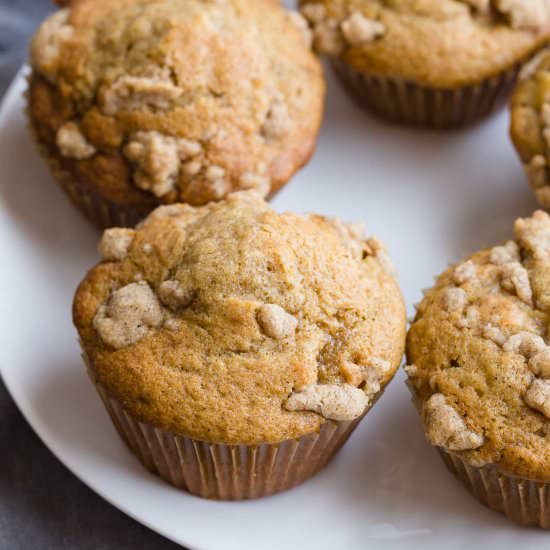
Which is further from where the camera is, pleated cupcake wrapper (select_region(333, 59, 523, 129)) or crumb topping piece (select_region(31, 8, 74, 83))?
pleated cupcake wrapper (select_region(333, 59, 523, 129))

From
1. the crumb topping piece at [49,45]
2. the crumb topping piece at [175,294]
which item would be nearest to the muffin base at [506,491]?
the crumb topping piece at [175,294]

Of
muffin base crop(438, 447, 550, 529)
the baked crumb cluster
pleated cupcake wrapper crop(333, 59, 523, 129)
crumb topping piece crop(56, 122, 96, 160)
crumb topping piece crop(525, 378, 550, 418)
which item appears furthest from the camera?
pleated cupcake wrapper crop(333, 59, 523, 129)

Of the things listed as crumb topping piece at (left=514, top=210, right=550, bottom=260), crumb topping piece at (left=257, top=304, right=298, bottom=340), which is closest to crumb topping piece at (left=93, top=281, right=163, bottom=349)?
crumb topping piece at (left=257, top=304, right=298, bottom=340)

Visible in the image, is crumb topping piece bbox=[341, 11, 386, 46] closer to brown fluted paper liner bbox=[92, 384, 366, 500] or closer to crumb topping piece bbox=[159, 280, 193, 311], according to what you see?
crumb topping piece bbox=[159, 280, 193, 311]

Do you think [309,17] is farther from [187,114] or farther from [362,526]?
[362,526]

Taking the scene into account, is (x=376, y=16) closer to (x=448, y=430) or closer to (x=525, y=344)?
(x=525, y=344)

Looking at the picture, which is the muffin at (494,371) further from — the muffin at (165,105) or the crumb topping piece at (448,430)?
the muffin at (165,105)

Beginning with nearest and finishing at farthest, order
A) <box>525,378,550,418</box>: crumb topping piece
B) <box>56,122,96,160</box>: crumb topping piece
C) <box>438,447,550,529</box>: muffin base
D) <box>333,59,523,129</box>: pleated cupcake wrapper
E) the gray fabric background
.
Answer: <box>525,378,550,418</box>: crumb topping piece
<box>438,447,550,529</box>: muffin base
the gray fabric background
<box>56,122,96,160</box>: crumb topping piece
<box>333,59,523,129</box>: pleated cupcake wrapper
